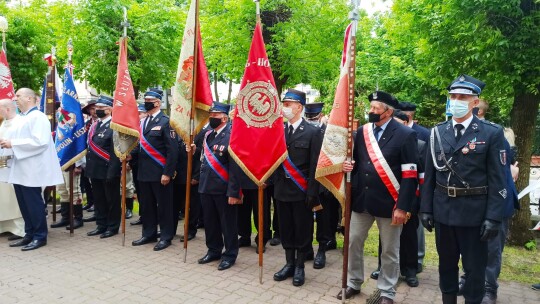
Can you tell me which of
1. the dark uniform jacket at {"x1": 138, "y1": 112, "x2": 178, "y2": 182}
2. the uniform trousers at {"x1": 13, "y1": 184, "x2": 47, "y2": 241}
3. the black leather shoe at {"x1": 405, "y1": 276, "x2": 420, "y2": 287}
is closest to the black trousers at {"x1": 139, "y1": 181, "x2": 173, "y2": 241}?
the dark uniform jacket at {"x1": 138, "y1": 112, "x2": 178, "y2": 182}

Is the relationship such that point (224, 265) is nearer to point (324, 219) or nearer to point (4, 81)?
point (324, 219)

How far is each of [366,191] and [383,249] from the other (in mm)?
605

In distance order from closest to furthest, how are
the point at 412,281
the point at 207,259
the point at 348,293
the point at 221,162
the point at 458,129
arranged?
1. the point at 458,129
2. the point at 348,293
3. the point at 412,281
4. the point at 221,162
5. the point at 207,259

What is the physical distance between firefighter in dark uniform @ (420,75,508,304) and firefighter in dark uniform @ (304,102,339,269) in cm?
171

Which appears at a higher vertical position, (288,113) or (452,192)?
(288,113)

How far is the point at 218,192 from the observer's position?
17.6ft

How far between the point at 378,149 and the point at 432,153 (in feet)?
1.78

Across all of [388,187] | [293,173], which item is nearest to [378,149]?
[388,187]

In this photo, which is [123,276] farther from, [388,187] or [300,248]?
[388,187]

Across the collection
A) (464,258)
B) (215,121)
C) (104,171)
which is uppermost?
(215,121)

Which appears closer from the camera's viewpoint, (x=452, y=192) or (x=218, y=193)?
(x=452, y=192)

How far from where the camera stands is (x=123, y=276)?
5.04 m

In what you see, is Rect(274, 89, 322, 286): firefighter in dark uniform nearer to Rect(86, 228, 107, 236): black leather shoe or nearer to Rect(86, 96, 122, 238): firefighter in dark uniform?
Rect(86, 96, 122, 238): firefighter in dark uniform

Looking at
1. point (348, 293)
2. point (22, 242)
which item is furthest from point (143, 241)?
point (348, 293)
